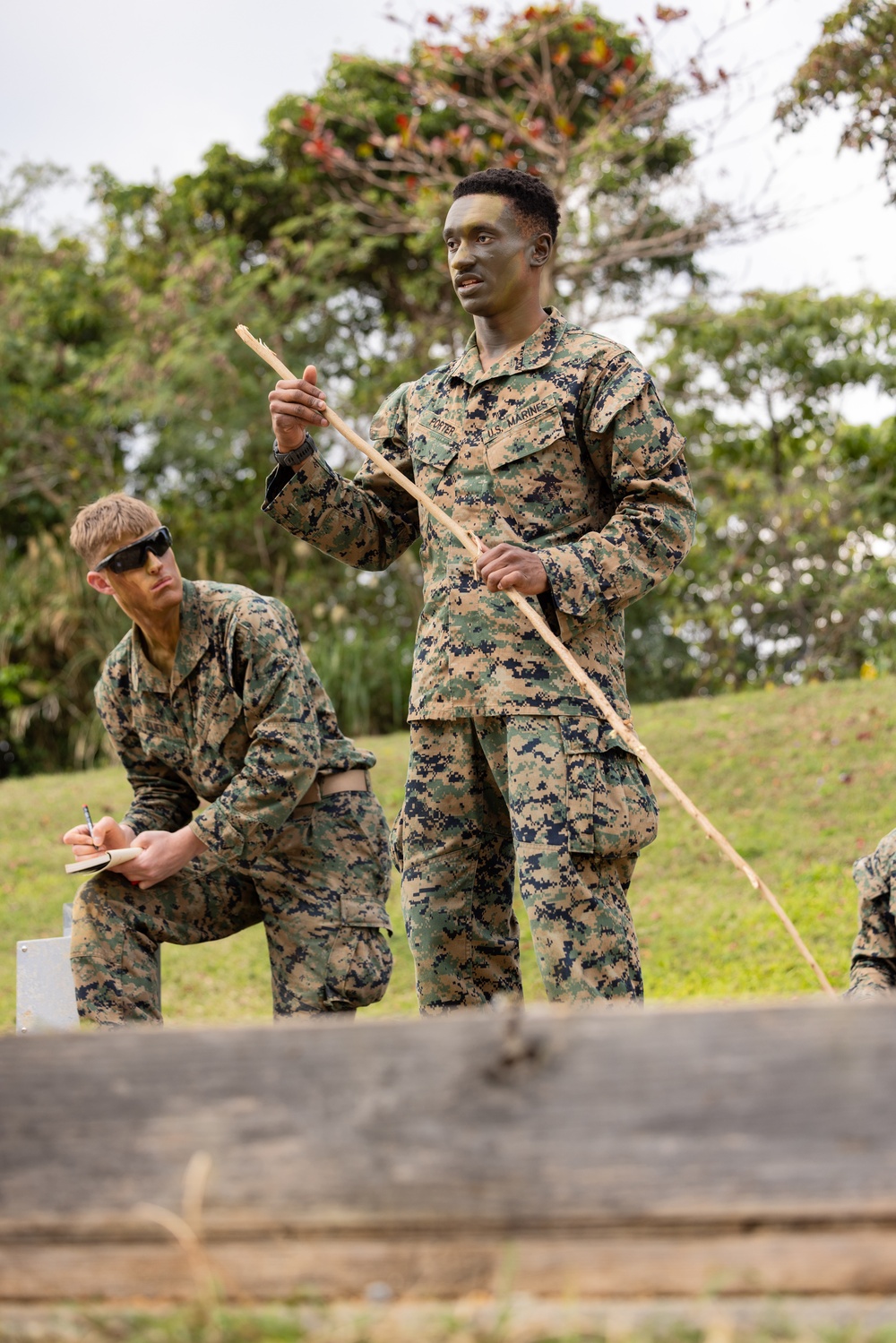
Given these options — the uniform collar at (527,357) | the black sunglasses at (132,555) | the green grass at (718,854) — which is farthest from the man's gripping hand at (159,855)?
the green grass at (718,854)

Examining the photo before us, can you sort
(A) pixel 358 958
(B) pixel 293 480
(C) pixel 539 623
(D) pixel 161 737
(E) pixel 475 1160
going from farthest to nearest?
1. (D) pixel 161 737
2. (A) pixel 358 958
3. (B) pixel 293 480
4. (C) pixel 539 623
5. (E) pixel 475 1160

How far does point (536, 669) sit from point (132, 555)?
1088mm

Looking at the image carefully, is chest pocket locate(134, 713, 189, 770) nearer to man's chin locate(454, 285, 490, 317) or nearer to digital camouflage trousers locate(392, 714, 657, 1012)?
digital camouflage trousers locate(392, 714, 657, 1012)

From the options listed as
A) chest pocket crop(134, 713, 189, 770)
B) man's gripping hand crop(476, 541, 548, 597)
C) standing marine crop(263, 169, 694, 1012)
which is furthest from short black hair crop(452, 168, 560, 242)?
chest pocket crop(134, 713, 189, 770)

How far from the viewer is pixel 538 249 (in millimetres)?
3359

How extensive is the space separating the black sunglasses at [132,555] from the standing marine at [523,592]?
0.36 meters

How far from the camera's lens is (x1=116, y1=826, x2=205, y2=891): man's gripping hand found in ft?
11.4

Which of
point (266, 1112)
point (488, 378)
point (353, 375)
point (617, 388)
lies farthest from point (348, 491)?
point (353, 375)

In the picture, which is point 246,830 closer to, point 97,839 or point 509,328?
point 97,839

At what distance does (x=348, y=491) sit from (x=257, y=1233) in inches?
92.9

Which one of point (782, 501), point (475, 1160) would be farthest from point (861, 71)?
point (475, 1160)

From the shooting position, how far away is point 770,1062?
4.15 feet

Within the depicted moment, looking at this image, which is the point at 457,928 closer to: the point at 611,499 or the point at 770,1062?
the point at 611,499

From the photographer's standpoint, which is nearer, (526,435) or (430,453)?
Answer: (526,435)
